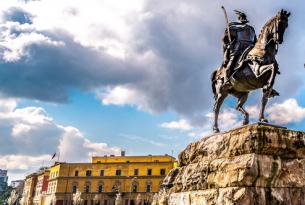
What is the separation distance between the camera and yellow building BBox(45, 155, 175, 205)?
76750 mm

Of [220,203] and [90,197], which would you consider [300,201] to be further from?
[90,197]

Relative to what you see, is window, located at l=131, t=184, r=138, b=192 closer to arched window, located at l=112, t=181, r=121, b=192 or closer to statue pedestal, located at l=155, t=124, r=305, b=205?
arched window, located at l=112, t=181, r=121, b=192

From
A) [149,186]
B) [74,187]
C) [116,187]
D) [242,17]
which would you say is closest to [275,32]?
[242,17]

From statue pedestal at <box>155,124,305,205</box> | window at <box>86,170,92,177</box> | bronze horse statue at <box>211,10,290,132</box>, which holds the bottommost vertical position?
statue pedestal at <box>155,124,305,205</box>

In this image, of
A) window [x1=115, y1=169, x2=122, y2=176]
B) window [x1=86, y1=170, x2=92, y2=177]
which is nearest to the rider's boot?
window [x1=115, y1=169, x2=122, y2=176]

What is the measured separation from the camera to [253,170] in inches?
334

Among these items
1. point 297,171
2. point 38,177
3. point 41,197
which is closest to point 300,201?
point 297,171

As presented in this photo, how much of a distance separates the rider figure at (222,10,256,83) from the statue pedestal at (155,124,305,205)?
7.06 ft

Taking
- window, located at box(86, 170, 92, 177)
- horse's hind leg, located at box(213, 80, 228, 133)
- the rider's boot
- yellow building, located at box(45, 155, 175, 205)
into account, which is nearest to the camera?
the rider's boot

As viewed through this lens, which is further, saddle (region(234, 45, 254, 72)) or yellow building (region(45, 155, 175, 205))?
yellow building (region(45, 155, 175, 205))

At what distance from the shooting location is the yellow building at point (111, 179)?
252 ft

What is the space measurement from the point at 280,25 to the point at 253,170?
395 cm

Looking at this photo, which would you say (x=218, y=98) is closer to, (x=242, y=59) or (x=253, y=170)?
(x=242, y=59)

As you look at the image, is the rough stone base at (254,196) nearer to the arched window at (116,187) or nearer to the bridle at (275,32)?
the bridle at (275,32)
